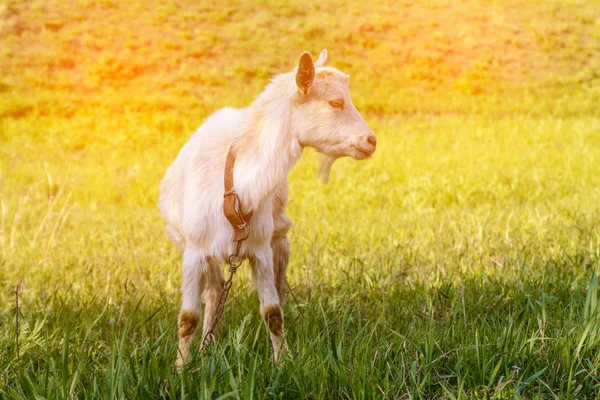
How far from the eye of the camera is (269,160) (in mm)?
3406

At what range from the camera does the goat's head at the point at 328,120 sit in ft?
10.9

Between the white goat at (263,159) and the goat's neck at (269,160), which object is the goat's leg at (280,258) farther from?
the goat's neck at (269,160)

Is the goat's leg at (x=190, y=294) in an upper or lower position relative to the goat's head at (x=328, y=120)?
lower

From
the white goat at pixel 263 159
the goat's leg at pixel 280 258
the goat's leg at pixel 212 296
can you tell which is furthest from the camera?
the goat's leg at pixel 280 258

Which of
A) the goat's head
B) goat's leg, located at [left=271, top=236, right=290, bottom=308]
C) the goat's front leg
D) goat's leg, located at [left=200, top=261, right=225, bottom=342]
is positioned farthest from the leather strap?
goat's leg, located at [left=271, top=236, right=290, bottom=308]

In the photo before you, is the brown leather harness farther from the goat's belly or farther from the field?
the field

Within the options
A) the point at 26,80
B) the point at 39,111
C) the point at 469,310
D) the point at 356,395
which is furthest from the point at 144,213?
the point at 26,80

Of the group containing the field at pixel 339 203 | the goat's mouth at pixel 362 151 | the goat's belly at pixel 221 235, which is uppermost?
the goat's mouth at pixel 362 151

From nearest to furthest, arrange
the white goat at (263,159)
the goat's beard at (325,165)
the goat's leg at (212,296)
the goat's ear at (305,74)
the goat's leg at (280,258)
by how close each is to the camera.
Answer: the goat's ear at (305,74) < the white goat at (263,159) < the goat's beard at (325,165) < the goat's leg at (212,296) < the goat's leg at (280,258)

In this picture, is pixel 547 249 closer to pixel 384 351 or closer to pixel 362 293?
pixel 362 293

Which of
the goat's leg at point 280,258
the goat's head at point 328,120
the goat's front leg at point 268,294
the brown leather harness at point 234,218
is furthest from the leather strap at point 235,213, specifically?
the goat's leg at point 280,258

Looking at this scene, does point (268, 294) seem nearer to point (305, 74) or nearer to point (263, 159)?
point (263, 159)

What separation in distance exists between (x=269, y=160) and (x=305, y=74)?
18.2 inches

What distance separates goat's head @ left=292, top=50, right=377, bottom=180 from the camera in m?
3.32
